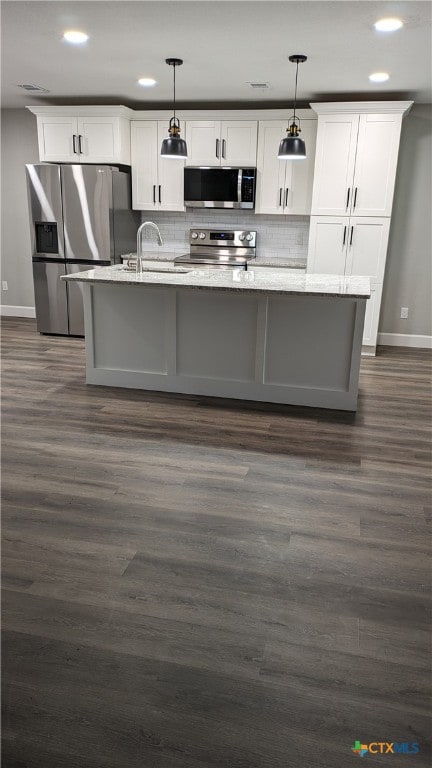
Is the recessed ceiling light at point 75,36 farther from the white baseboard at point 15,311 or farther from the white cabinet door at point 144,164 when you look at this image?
the white baseboard at point 15,311

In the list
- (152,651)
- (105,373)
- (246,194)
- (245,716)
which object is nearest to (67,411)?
(105,373)

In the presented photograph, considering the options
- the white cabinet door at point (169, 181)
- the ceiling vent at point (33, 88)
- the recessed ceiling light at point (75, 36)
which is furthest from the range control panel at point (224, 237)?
the recessed ceiling light at point (75, 36)

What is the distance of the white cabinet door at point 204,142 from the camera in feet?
18.7

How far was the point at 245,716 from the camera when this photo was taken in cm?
158

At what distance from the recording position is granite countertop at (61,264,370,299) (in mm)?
3703

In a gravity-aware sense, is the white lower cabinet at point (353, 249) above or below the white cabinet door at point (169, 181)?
below

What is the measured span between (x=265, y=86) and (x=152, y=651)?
15.3ft

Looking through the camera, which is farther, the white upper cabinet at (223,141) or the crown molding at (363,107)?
the white upper cabinet at (223,141)

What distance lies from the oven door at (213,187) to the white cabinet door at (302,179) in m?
0.48

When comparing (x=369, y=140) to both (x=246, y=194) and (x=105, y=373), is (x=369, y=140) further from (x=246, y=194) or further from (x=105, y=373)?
(x=105, y=373)

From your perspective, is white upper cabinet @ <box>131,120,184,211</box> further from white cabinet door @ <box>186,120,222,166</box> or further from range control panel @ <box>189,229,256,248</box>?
range control panel @ <box>189,229,256,248</box>

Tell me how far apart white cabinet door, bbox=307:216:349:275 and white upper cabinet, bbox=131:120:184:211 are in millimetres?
1475

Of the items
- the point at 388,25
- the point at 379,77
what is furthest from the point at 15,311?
the point at 388,25

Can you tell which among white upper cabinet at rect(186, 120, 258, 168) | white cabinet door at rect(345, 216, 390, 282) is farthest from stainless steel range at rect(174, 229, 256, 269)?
white cabinet door at rect(345, 216, 390, 282)
